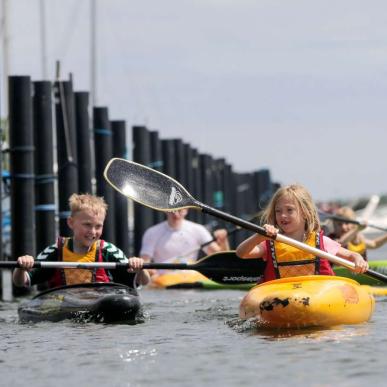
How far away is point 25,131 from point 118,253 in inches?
174

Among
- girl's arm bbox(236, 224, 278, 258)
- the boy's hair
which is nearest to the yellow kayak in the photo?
the boy's hair

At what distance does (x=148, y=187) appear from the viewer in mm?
10930

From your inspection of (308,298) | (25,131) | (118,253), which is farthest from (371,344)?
(25,131)

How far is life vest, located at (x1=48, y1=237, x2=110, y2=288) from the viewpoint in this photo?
1125 centimetres

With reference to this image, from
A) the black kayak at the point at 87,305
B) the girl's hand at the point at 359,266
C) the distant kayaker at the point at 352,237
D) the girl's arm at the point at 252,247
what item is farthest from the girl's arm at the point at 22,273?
the distant kayaker at the point at 352,237

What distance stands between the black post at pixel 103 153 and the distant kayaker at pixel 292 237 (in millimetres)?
7694

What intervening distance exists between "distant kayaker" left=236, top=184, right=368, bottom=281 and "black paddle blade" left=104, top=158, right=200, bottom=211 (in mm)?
727

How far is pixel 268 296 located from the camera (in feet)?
32.0

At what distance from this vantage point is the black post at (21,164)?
1537 cm

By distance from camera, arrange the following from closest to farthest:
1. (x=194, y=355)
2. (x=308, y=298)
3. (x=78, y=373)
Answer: (x=78, y=373) → (x=194, y=355) → (x=308, y=298)

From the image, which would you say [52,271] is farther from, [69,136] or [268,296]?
[69,136]

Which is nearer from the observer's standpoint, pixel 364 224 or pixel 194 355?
pixel 194 355

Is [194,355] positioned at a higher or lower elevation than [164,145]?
lower

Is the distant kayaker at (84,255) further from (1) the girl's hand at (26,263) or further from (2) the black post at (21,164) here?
(2) the black post at (21,164)
